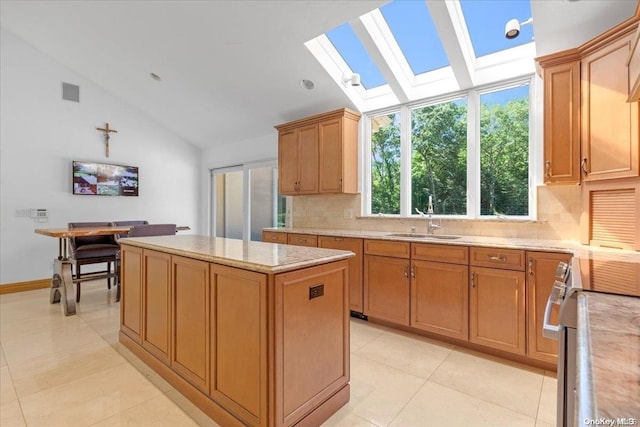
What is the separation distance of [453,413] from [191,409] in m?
1.58

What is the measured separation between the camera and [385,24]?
10.5 feet

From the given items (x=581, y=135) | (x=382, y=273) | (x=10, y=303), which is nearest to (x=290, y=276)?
(x=382, y=273)

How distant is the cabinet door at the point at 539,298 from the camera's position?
225 centimetres

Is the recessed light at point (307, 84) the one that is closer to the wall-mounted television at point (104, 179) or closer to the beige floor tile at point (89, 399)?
the beige floor tile at point (89, 399)

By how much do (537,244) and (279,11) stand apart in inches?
120

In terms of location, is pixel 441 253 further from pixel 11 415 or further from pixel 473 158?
pixel 11 415

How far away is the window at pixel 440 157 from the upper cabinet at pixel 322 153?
2.56ft

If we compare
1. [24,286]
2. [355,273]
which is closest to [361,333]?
[355,273]

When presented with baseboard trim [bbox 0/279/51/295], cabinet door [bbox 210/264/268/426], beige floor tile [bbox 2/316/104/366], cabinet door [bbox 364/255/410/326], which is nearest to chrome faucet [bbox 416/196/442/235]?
cabinet door [bbox 364/255/410/326]

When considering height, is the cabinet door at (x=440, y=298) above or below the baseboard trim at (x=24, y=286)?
above

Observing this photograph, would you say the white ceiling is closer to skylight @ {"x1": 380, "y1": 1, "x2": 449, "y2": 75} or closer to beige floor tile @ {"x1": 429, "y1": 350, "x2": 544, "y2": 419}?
skylight @ {"x1": 380, "y1": 1, "x2": 449, "y2": 75}

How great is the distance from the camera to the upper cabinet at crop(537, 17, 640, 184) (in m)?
2.06

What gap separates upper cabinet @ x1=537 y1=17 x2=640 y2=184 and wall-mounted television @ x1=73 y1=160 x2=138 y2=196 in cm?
601

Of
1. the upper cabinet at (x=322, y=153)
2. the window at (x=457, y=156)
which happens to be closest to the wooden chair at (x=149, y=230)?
the upper cabinet at (x=322, y=153)
